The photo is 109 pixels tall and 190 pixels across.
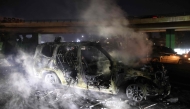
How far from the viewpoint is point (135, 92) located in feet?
20.6

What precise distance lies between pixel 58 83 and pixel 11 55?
11944 millimetres

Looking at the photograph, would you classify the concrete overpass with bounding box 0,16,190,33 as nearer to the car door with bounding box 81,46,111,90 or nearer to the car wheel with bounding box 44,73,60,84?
the car door with bounding box 81,46,111,90

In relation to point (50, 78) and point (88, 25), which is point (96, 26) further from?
point (50, 78)

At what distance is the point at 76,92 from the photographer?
7.36m

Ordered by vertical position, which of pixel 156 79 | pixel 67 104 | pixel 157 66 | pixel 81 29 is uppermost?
pixel 81 29

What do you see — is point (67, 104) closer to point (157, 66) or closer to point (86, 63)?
point (86, 63)

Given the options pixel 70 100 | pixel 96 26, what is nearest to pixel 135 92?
pixel 70 100

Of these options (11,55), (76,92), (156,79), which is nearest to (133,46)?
(156,79)

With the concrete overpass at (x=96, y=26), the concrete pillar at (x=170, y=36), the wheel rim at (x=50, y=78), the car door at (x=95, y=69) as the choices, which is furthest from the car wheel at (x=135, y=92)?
the concrete pillar at (x=170, y=36)

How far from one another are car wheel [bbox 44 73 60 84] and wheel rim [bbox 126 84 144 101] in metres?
3.03

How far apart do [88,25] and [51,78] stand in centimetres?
2392

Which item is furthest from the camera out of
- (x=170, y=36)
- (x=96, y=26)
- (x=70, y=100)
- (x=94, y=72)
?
(x=170, y=36)

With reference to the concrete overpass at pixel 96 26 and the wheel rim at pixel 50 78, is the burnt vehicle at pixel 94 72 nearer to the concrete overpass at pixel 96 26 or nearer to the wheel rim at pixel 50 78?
the wheel rim at pixel 50 78

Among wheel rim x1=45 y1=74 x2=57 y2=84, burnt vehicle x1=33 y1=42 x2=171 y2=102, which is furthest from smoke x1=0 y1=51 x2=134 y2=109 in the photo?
burnt vehicle x1=33 y1=42 x2=171 y2=102
